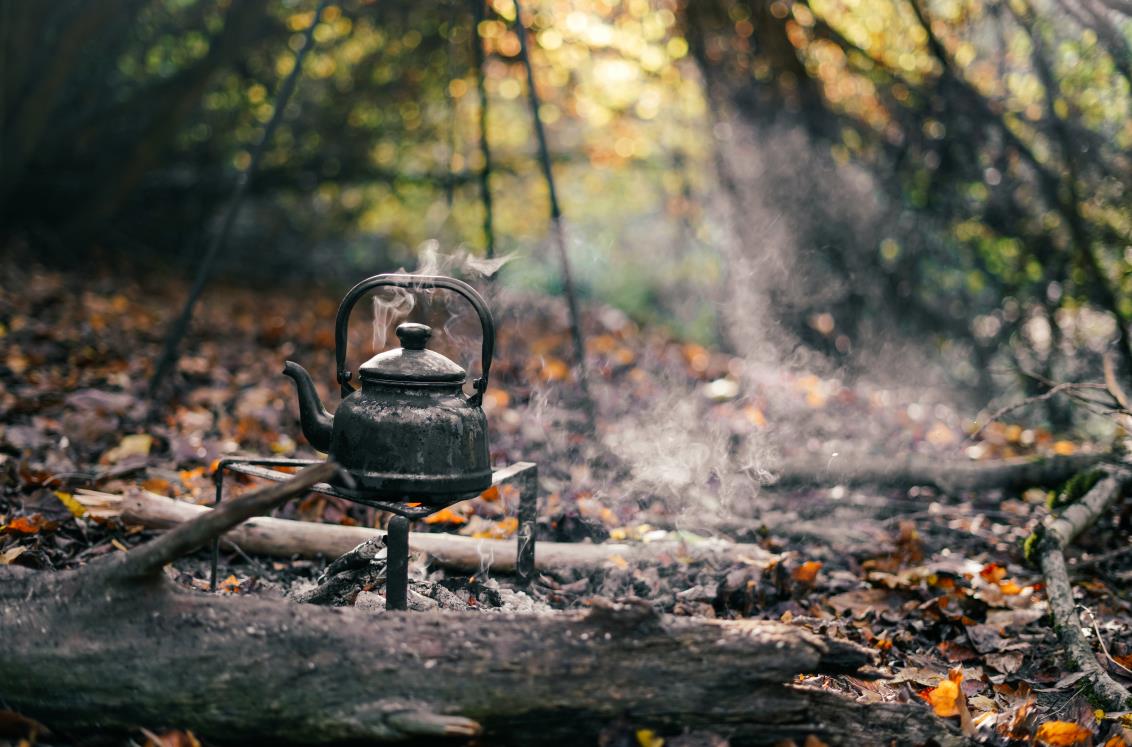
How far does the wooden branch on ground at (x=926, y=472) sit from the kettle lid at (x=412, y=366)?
8.89 ft

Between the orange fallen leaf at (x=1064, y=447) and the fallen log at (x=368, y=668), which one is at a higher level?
the orange fallen leaf at (x=1064, y=447)

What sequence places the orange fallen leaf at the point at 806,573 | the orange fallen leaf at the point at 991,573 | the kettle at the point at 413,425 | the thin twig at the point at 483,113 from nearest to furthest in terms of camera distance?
the kettle at the point at 413,425 < the orange fallen leaf at the point at 806,573 < the orange fallen leaf at the point at 991,573 < the thin twig at the point at 483,113

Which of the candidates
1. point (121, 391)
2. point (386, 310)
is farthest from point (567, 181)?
point (121, 391)

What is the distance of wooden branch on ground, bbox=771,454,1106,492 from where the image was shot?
4.33 metres

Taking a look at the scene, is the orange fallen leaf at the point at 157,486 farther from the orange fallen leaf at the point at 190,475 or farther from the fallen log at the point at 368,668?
the fallen log at the point at 368,668

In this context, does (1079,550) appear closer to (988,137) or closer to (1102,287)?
(1102,287)

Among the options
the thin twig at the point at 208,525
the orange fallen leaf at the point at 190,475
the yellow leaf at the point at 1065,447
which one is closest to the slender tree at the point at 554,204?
the orange fallen leaf at the point at 190,475

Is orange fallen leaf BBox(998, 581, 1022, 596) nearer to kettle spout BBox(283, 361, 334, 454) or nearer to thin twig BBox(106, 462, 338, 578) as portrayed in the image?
kettle spout BBox(283, 361, 334, 454)

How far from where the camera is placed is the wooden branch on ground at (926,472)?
4.33 metres

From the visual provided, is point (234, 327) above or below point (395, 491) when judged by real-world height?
above

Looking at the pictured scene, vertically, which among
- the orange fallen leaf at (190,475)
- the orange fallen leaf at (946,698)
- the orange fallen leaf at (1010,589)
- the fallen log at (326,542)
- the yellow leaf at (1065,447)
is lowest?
the orange fallen leaf at (946,698)

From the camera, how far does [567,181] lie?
11.6 m

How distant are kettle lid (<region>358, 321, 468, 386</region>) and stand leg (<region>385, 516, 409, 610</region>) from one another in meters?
0.37

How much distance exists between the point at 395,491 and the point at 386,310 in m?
4.54
